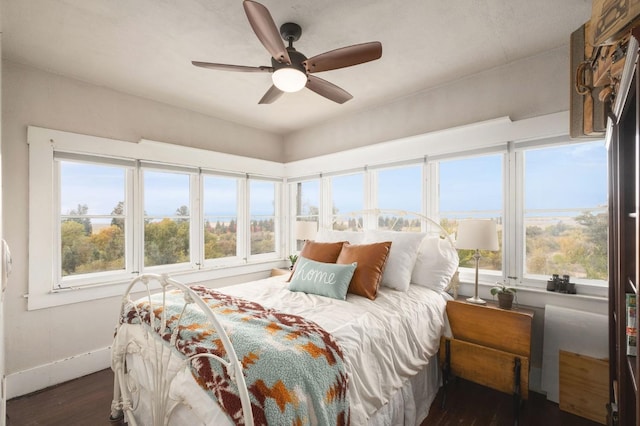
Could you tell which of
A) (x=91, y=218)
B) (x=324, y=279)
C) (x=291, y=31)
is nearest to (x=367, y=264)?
(x=324, y=279)

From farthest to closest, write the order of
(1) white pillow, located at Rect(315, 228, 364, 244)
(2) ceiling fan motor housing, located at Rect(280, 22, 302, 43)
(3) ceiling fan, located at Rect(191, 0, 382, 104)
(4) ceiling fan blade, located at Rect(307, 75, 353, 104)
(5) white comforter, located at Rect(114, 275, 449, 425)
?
(1) white pillow, located at Rect(315, 228, 364, 244), (4) ceiling fan blade, located at Rect(307, 75, 353, 104), (2) ceiling fan motor housing, located at Rect(280, 22, 302, 43), (3) ceiling fan, located at Rect(191, 0, 382, 104), (5) white comforter, located at Rect(114, 275, 449, 425)

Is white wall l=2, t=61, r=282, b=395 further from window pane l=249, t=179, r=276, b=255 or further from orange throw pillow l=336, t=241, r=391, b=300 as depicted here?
orange throw pillow l=336, t=241, r=391, b=300

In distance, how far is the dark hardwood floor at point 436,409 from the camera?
202 cm

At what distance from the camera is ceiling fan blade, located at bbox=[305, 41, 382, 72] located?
1.72 metres

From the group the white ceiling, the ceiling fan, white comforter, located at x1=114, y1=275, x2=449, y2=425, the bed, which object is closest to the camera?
the bed

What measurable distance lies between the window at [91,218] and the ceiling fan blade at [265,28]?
2240 mm

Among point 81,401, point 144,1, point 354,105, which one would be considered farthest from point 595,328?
point 81,401

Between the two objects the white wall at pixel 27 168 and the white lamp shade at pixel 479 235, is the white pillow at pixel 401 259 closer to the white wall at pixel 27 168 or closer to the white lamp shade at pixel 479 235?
the white lamp shade at pixel 479 235

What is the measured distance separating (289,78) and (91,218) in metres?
2.39

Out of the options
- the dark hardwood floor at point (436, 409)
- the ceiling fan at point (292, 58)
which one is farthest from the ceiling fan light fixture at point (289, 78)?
the dark hardwood floor at point (436, 409)

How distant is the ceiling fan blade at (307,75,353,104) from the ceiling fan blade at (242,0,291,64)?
0.35 meters

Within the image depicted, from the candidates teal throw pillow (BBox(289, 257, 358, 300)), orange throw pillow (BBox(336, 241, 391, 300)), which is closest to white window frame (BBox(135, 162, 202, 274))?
teal throw pillow (BBox(289, 257, 358, 300))

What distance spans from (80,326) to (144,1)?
8.92ft

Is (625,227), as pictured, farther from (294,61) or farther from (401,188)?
(401,188)
